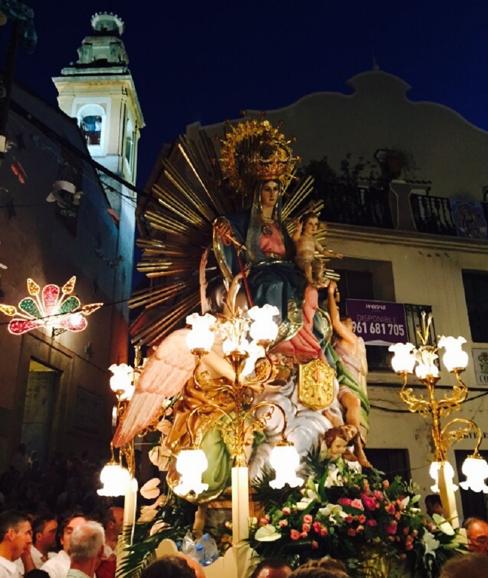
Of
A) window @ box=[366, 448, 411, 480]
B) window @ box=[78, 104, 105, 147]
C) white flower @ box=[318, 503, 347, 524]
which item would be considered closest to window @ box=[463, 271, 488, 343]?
window @ box=[366, 448, 411, 480]

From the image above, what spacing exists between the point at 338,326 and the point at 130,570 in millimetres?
3856

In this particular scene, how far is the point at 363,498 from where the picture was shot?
199 inches

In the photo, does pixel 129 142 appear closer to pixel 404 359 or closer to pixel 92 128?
pixel 92 128

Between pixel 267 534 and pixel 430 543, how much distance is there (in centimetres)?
A: 142

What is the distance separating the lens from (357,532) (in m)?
4.77

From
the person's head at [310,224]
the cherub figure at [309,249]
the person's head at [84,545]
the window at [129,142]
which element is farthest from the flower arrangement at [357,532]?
the window at [129,142]

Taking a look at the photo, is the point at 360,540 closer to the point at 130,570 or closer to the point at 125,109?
the point at 130,570

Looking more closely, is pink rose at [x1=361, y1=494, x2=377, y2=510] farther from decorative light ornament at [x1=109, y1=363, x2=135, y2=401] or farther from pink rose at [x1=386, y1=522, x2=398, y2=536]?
decorative light ornament at [x1=109, y1=363, x2=135, y2=401]

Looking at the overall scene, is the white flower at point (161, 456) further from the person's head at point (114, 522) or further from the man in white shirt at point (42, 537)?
the man in white shirt at point (42, 537)

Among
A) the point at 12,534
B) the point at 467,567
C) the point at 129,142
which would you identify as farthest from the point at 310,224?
the point at 129,142

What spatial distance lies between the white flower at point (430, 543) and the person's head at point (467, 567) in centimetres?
278

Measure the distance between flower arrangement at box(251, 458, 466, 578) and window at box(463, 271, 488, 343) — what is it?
8857 millimetres

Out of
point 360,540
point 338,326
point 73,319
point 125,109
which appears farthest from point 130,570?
point 125,109

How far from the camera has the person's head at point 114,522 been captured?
665cm
